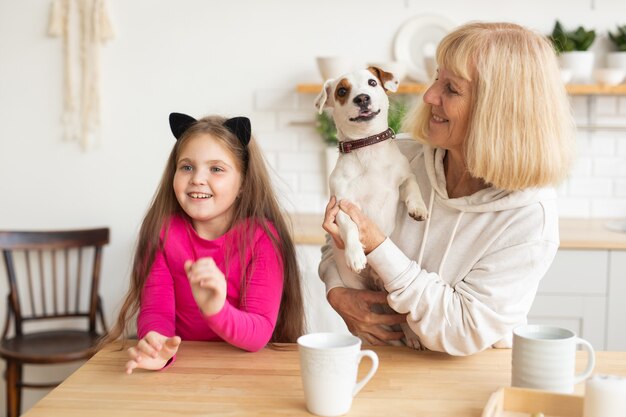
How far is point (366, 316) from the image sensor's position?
1.61 metres

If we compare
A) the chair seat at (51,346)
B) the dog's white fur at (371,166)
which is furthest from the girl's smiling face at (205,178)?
the chair seat at (51,346)

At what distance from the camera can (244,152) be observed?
5.64 ft

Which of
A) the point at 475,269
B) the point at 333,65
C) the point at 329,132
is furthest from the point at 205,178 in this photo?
the point at 329,132

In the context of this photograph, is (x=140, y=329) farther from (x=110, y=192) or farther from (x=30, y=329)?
(x=30, y=329)

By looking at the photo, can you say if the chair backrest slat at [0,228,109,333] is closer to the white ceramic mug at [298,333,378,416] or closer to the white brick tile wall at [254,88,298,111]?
the white brick tile wall at [254,88,298,111]

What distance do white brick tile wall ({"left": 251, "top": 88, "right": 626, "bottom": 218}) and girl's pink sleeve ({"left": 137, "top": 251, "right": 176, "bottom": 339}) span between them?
177 cm

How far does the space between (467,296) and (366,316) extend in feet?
0.89

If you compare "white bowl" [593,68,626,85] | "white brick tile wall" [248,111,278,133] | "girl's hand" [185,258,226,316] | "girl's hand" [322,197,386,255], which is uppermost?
"white bowl" [593,68,626,85]

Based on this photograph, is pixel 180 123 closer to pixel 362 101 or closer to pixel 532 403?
pixel 362 101

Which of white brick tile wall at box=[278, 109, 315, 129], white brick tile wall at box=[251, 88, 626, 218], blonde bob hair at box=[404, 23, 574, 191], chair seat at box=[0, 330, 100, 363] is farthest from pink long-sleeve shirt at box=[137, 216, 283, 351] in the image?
white brick tile wall at box=[278, 109, 315, 129]

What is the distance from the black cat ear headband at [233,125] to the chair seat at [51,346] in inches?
62.0

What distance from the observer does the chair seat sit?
294 centimetres

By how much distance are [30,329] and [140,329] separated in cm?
243

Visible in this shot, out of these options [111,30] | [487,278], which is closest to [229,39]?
[111,30]
